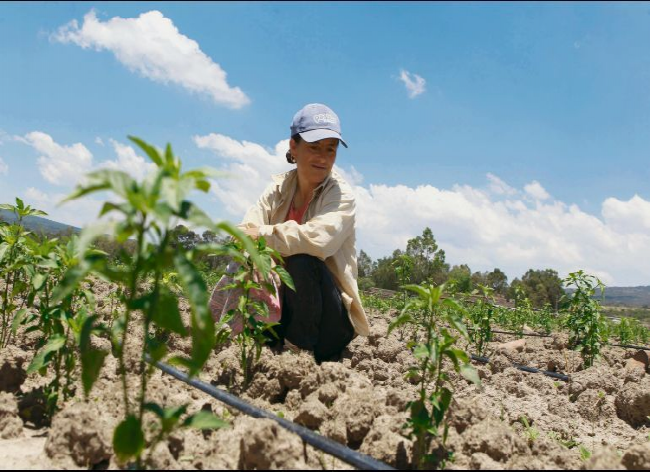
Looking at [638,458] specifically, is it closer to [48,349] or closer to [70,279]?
[70,279]

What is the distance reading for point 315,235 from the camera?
141 inches

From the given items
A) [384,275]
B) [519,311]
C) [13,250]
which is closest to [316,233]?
[13,250]

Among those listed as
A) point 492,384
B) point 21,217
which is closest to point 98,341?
point 21,217

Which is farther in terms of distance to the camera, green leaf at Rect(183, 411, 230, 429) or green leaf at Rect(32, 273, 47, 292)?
green leaf at Rect(32, 273, 47, 292)

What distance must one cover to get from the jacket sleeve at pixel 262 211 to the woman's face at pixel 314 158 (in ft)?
1.12

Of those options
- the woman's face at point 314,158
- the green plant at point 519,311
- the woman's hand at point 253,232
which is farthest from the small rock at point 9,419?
the green plant at point 519,311

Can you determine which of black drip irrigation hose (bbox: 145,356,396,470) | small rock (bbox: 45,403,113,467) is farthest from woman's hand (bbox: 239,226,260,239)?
small rock (bbox: 45,403,113,467)

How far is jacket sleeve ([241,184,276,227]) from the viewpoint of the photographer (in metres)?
4.02

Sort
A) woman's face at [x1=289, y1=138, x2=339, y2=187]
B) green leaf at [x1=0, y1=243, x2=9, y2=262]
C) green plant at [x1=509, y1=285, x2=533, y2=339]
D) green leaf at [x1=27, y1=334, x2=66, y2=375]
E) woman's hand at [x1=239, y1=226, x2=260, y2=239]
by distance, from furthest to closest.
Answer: green plant at [x1=509, y1=285, x2=533, y2=339]
woman's face at [x1=289, y1=138, x2=339, y2=187]
woman's hand at [x1=239, y1=226, x2=260, y2=239]
green leaf at [x1=0, y1=243, x2=9, y2=262]
green leaf at [x1=27, y1=334, x2=66, y2=375]

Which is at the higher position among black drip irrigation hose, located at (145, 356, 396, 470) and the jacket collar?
the jacket collar

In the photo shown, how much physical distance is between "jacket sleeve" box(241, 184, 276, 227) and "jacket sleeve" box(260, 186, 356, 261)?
37cm

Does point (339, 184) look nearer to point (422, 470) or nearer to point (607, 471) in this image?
point (422, 470)

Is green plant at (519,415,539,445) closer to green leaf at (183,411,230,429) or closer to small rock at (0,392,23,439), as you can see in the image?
green leaf at (183,411,230,429)

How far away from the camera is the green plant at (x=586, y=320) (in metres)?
5.64
